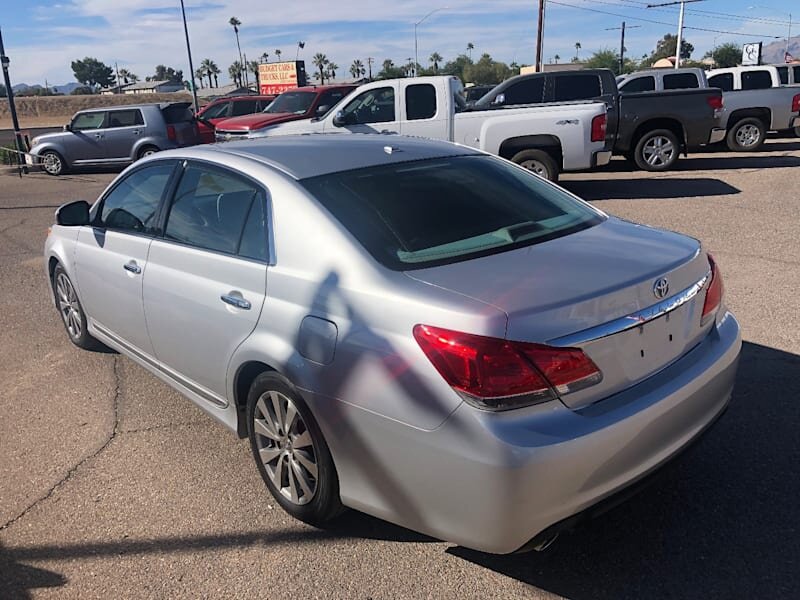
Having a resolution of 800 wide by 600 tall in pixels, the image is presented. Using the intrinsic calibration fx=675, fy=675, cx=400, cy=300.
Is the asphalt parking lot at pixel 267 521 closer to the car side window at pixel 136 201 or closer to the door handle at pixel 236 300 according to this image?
the door handle at pixel 236 300

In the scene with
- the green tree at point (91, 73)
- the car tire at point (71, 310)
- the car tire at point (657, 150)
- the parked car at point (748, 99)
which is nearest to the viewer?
the car tire at point (71, 310)

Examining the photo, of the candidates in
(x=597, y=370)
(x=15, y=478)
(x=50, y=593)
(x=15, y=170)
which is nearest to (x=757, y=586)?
(x=597, y=370)

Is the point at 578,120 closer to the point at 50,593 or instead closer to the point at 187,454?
the point at 187,454

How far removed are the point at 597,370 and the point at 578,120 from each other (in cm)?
879

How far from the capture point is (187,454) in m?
3.69

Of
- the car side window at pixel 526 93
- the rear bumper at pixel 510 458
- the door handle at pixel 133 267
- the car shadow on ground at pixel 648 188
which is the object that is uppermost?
the car side window at pixel 526 93

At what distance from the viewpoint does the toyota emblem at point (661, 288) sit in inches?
99.1

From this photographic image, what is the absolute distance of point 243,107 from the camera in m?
19.8

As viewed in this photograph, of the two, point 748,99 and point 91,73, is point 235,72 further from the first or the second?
point 748,99

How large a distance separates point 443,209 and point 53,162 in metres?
17.9

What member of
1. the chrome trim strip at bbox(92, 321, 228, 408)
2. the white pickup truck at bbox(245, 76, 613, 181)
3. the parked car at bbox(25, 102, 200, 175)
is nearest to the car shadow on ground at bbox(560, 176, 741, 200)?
the white pickup truck at bbox(245, 76, 613, 181)

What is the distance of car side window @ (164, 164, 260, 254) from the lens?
3279 millimetres

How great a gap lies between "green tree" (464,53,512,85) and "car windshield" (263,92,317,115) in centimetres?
7757

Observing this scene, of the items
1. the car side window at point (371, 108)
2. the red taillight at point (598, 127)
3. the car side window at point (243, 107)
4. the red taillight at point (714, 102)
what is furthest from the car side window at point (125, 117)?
the red taillight at point (714, 102)
